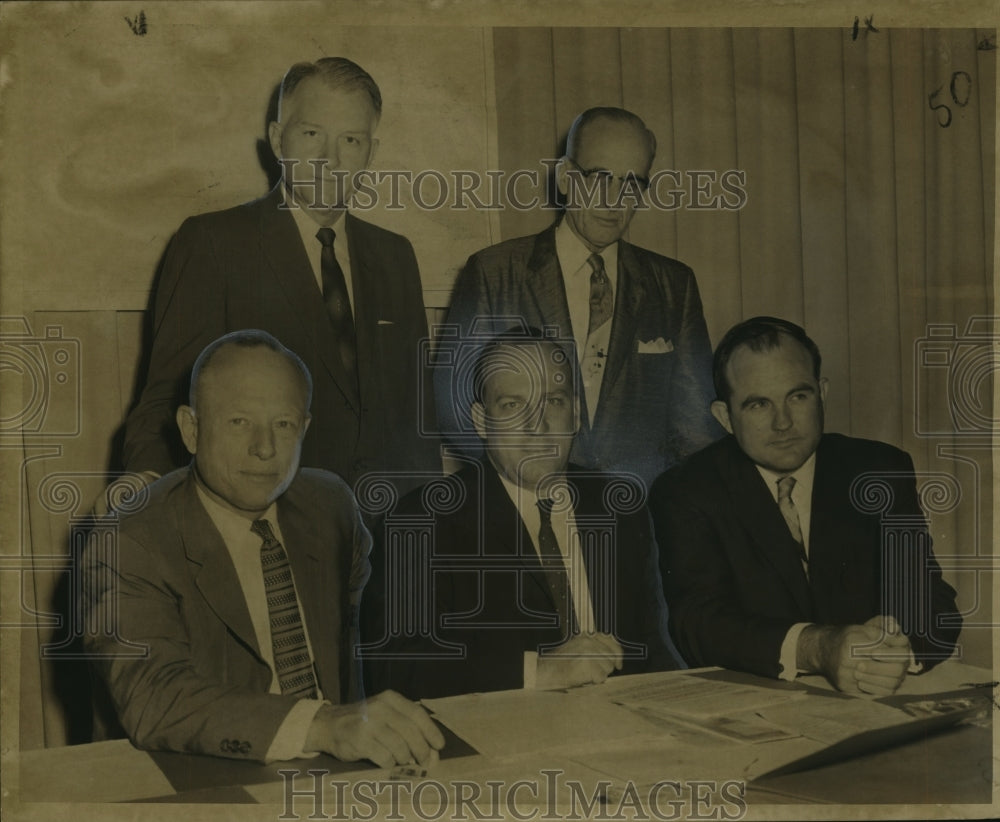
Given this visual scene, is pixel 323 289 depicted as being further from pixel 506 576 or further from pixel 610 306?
pixel 506 576

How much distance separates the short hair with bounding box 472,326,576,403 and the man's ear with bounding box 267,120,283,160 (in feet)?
4.03

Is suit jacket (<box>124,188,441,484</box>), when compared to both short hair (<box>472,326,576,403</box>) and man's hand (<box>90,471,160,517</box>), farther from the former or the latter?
short hair (<box>472,326,576,403</box>)

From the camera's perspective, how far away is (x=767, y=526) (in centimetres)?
571

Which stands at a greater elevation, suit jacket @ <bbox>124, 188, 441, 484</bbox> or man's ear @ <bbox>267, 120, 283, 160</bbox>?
man's ear @ <bbox>267, 120, 283, 160</bbox>

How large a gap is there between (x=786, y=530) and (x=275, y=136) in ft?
9.15

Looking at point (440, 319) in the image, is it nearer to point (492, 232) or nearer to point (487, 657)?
point (492, 232)

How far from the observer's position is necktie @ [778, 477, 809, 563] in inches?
226

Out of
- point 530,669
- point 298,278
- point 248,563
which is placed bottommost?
point 530,669

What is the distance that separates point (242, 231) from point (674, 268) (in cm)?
190

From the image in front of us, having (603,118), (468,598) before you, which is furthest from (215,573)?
(603,118)

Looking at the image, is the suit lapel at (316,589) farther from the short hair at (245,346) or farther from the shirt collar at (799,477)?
the shirt collar at (799,477)

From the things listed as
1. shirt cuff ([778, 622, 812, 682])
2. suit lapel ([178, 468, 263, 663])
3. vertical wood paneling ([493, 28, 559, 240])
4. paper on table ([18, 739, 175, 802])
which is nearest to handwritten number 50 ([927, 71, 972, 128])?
vertical wood paneling ([493, 28, 559, 240])

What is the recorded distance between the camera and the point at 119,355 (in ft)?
18.7

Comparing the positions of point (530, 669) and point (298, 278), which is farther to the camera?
point (298, 278)
